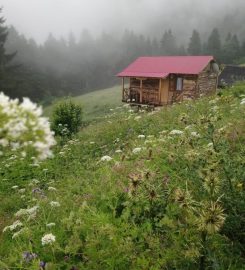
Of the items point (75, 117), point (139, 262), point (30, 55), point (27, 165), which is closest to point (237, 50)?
point (30, 55)

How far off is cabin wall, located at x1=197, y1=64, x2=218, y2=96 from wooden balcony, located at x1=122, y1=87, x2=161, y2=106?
3.75 m

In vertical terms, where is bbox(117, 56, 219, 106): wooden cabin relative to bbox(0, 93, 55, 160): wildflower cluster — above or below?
below

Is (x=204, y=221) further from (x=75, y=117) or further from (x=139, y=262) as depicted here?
(x=75, y=117)

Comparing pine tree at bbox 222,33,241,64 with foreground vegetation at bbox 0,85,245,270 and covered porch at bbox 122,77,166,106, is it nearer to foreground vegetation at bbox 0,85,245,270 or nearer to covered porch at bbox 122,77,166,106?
covered porch at bbox 122,77,166,106

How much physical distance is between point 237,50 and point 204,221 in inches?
Result: 4182

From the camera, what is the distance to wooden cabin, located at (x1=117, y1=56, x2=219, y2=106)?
29.9 meters

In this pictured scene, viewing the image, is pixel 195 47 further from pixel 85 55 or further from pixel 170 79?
pixel 170 79

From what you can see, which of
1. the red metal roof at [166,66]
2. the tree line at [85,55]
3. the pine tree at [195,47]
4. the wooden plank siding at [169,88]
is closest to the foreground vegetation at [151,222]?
the wooden plank siding at [169,88]

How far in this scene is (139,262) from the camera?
3.95 meters

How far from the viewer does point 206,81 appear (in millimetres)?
31594

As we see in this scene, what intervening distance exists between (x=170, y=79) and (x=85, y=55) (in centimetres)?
9486

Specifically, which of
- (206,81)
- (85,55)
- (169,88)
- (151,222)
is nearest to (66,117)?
(169,88)

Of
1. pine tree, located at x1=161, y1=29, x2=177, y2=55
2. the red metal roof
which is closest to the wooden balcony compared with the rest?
the red metal roof

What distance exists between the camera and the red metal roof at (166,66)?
30.0m
